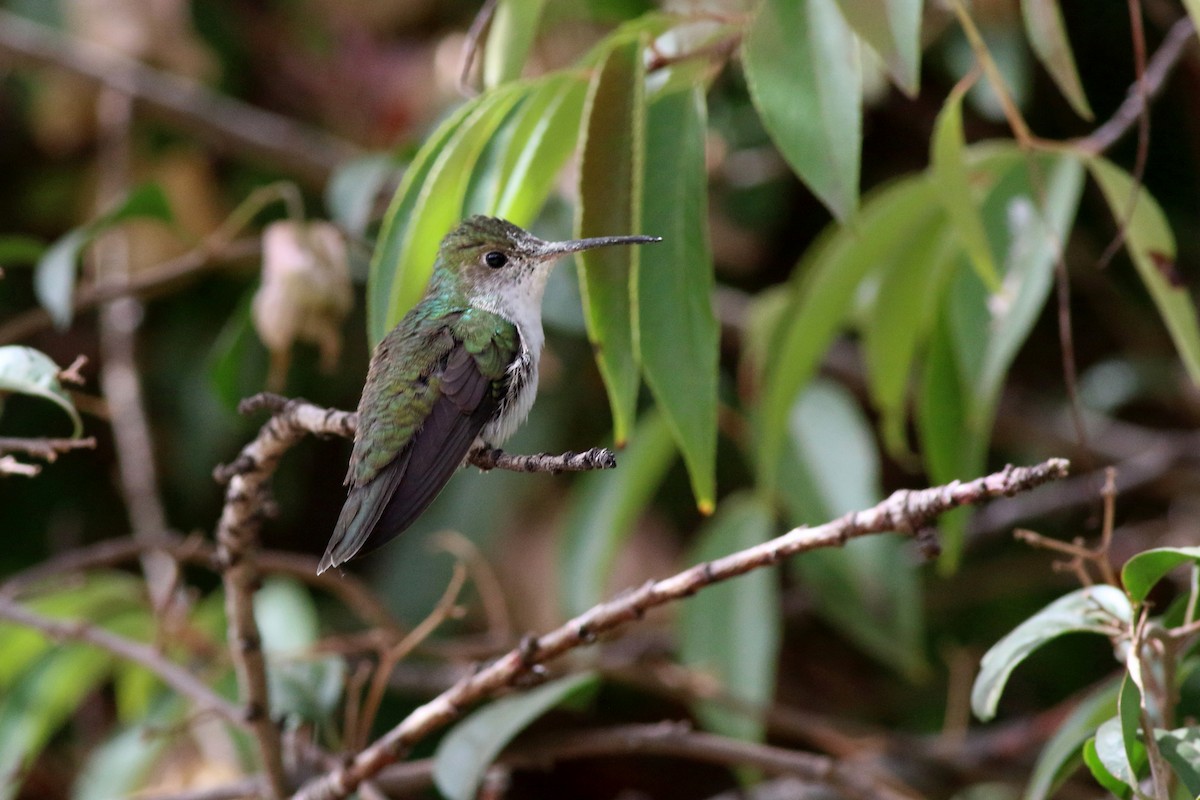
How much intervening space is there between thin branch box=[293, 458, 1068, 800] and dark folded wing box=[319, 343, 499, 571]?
222 mm

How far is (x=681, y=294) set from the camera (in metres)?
1.62

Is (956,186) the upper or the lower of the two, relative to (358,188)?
lower

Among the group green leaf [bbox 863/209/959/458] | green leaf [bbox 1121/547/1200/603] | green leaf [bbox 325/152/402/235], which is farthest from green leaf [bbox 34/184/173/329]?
green leaf [bbox 1121/547/1200/603]

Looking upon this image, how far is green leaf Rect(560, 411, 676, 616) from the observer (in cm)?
276

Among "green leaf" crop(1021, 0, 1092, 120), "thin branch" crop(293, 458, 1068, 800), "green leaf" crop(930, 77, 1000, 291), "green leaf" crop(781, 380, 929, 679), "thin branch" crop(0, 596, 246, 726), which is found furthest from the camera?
"green leaf" crop(781, 380, 929, 679)

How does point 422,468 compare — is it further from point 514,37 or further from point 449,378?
point 514,37

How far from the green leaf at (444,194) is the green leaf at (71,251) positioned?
740 millimetres

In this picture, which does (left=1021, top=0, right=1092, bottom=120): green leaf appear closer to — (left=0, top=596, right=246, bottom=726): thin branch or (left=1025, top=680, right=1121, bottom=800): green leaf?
(left=1025, top=680, right=1121, bottom=800): green leaf

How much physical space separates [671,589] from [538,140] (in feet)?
2.14

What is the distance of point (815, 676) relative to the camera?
4.19 m

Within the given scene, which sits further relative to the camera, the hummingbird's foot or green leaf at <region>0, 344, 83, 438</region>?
green leaf at <region>0, 344, 83, 438</region>

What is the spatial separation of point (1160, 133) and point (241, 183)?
270 centimetres

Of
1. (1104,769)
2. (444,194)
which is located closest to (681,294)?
(444,194)

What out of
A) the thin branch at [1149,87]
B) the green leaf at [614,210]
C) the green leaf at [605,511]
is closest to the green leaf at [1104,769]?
the green leaf at [614,210]
